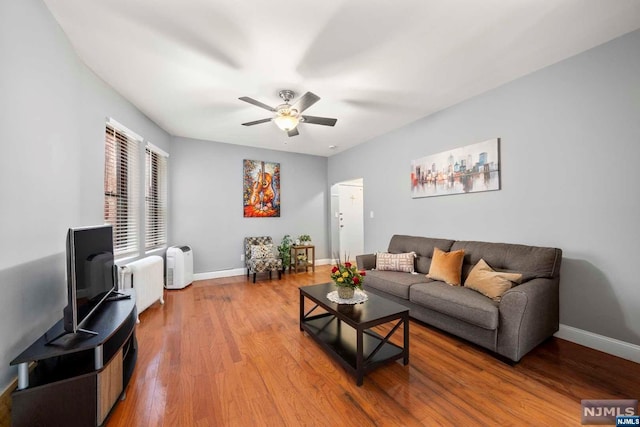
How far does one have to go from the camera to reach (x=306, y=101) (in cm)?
253

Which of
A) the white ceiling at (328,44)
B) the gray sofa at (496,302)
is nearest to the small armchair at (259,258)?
the gray sofa at (496,302)

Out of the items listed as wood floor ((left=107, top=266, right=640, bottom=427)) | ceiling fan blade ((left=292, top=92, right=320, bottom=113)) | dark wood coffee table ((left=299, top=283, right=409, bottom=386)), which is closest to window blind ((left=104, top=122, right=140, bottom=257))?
wood floor ((left=107, top=266, right=640, bottom=427))

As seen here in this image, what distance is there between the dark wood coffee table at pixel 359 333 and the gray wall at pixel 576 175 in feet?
5.79

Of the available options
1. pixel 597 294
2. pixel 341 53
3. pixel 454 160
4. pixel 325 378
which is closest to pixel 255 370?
pixel 325 378

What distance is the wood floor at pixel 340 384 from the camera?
4.98 feet

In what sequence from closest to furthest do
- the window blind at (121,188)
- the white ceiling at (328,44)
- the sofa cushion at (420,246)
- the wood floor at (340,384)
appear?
the wood floor at (340,384), the white ceiling at (328,44), the window blind at (121,188), the sofa cushion at (420,246)

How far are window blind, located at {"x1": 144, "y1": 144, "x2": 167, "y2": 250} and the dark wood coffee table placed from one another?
2.87 metres

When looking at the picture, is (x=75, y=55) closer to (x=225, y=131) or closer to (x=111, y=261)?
(x=111, y=261)

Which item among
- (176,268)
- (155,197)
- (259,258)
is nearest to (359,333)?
(259,258)

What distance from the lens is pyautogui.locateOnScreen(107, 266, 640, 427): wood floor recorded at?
4.98 ft

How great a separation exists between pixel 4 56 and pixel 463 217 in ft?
13.8

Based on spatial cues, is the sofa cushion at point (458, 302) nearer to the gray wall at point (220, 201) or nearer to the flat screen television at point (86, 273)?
the flat screen television at point (86, 273)

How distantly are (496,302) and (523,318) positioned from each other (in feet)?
0.75

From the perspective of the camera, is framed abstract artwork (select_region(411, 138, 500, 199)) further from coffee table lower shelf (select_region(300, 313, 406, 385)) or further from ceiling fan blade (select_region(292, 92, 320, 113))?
coffee table lower shelf (select_region(300, 313, 406, 385))
